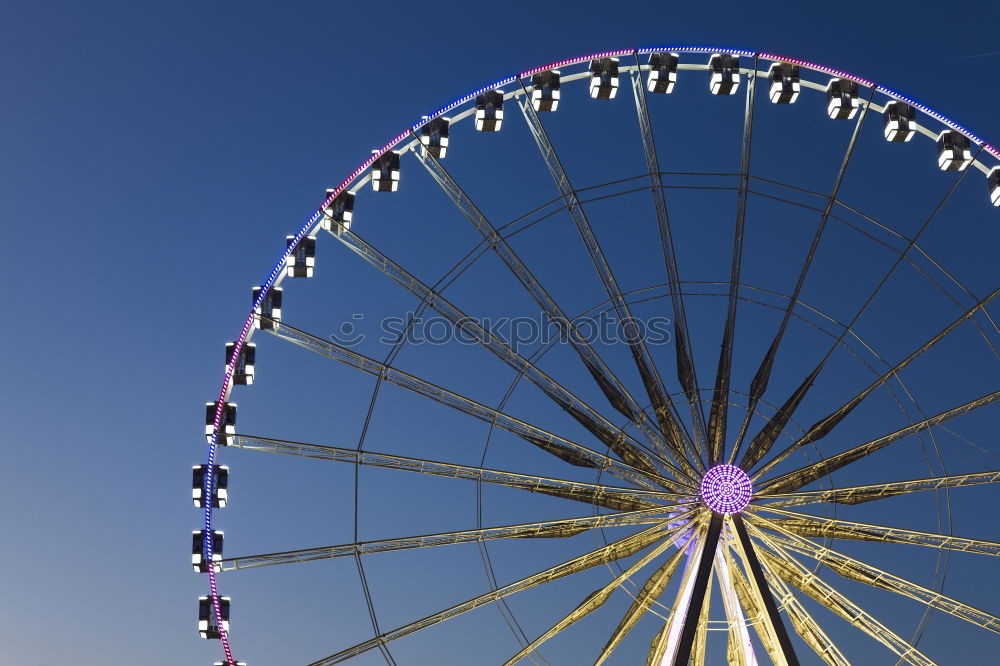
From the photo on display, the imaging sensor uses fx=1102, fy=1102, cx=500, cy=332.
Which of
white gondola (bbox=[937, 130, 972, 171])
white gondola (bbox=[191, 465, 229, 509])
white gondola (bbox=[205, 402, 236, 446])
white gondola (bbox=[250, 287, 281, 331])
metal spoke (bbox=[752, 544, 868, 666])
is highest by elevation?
white gondola (bbox=[937, 130, 972, 171])

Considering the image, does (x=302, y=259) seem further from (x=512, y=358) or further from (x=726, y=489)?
(x=726, y=489)

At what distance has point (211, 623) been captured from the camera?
20484mm

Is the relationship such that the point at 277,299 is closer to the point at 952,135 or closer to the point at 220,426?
Result: the point at 220,426

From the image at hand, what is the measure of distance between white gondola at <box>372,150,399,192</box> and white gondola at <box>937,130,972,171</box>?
11.4m

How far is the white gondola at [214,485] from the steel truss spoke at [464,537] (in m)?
1.14

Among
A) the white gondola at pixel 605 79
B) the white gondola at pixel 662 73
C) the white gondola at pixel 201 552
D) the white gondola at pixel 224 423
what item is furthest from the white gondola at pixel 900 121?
the white gondola at pixel 201 552

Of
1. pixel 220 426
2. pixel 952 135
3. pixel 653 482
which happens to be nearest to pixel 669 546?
pixel 653 482

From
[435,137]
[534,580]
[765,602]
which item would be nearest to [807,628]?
[765,602]

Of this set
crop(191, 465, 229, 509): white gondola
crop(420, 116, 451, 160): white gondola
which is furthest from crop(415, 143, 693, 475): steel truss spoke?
crop(191, 465, 229, 509): white gondola

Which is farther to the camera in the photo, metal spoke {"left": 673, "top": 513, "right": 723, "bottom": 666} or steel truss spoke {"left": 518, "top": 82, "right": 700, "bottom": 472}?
steel truss spoke {"left": 518, "top": 82, "right": 700, "bottom": 472}

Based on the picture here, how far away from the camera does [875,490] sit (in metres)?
20.5

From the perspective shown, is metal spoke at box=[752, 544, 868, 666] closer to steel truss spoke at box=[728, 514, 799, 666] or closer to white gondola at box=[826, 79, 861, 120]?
steel truss spoke at box=[728, 514, 799, 666]

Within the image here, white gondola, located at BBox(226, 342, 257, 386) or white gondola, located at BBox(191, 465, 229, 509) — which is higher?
white gondola, located at BBox(226, 342, 257, 386)

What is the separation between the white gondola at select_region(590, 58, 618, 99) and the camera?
23.4m
